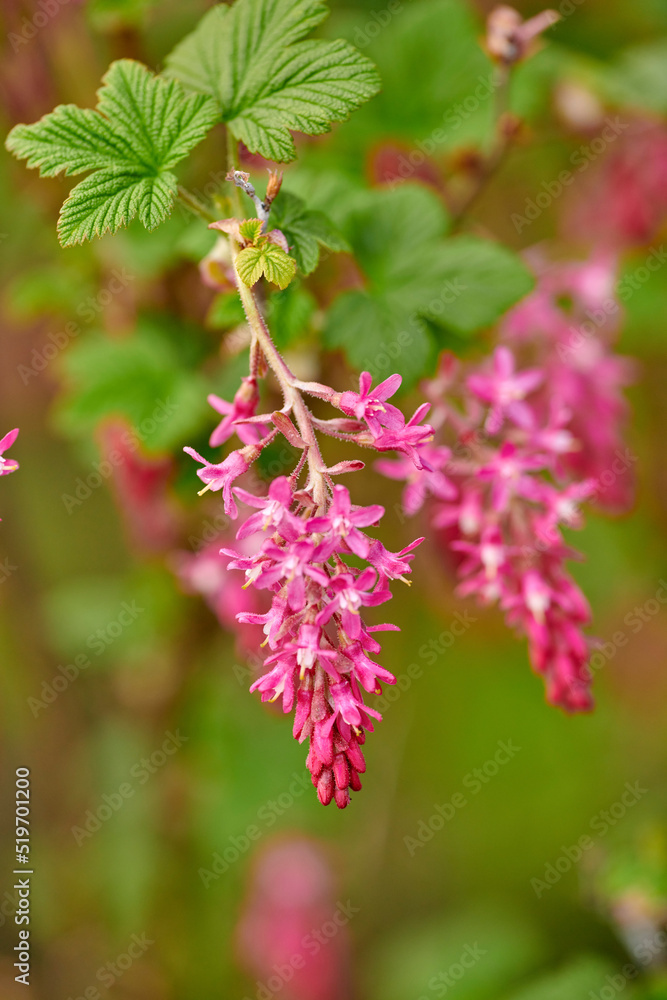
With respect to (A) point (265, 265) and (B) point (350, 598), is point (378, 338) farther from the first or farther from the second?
(B) point (350, 598)

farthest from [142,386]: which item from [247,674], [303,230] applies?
[247,674]

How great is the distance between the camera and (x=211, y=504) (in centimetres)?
142

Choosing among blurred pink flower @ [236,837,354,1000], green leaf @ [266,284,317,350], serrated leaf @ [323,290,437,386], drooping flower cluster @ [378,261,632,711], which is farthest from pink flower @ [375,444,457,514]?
blurred pink flower @ [236,837,354,1000]

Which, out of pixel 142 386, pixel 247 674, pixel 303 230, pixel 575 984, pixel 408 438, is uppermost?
pixel 303 230

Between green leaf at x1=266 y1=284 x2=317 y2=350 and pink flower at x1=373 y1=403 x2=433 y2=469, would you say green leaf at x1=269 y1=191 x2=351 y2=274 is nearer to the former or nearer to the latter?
green leaf at x1=266 y1=284 x2=317 y2=350

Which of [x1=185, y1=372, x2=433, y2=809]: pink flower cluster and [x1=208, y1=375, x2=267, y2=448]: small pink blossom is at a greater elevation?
[x1=208, y1=375, x2=267, y2=448]: small pink blossom

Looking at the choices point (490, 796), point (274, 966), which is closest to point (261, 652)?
point (274, 966)

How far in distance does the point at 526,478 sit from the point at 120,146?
64 cm

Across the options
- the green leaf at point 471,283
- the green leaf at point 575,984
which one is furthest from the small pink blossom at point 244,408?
the green leaf at point 575,984

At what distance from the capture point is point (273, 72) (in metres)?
0.90

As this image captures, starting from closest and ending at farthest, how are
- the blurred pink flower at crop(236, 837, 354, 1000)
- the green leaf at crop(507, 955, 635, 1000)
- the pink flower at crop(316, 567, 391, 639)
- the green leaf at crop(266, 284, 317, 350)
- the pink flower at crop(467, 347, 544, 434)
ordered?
1. the pink flower at crop(316, 567, 391, 639)
2. the green leaf at crop(266, 284, 317, 350)
3. the pink flower at crop(467, 347, 544, 434)
4. the green leaf at crop(507, 955, 635, 1000)
5. the blurred pink flower at crop(236, 837, 354, 1000)

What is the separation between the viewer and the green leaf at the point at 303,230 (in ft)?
2.80

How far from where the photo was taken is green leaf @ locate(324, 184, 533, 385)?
1.04 metres

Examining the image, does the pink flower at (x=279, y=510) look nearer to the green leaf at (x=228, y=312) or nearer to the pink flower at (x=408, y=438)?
the pink flower at (x=408, y=438)
